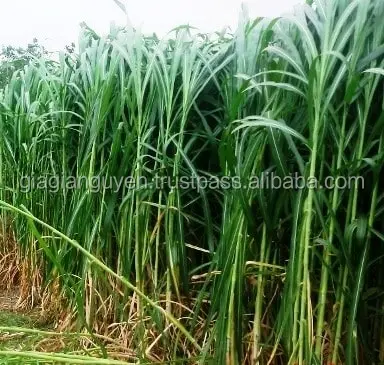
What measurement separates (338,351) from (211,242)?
19.6 inches

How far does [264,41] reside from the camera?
1.29 m

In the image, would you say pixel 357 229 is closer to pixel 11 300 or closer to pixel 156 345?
pixel 156 345

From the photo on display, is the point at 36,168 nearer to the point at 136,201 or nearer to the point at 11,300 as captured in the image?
the point at 11,300

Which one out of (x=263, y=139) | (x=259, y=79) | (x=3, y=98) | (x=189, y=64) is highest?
(x=3, y=98)

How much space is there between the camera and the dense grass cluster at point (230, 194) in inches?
44.1

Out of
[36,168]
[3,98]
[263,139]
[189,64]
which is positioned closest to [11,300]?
[36,168]

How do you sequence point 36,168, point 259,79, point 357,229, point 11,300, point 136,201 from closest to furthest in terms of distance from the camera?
point 357,229
point 259,79
point 136,201
point 36,168
point 11,300

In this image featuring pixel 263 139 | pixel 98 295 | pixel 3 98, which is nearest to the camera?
pixel 263 139

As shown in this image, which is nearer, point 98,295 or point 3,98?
point 98,295

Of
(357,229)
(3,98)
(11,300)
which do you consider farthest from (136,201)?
(3,98)

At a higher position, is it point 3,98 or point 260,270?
point 3,98

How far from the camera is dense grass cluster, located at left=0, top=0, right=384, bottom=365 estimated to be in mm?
1120

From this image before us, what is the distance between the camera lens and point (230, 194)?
4.52 feet

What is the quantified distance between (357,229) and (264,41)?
1.79 ft
